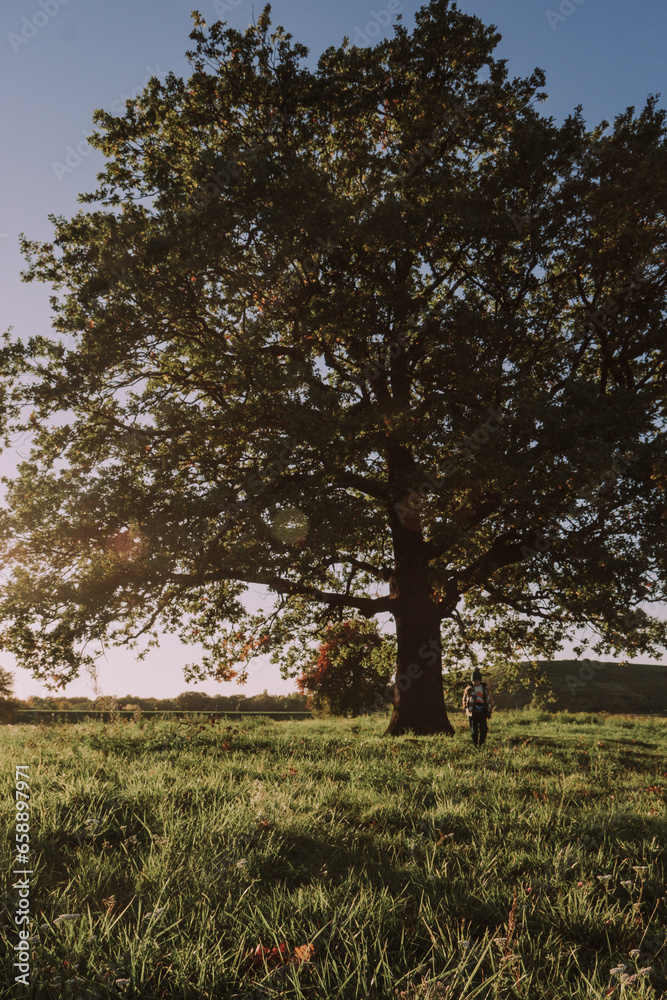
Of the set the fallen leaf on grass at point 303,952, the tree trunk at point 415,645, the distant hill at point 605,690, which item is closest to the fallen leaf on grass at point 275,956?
the fallen leaf on grass at point 303,952

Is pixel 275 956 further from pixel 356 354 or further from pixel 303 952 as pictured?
pixel 356 354

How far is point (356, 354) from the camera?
1427 centimetres

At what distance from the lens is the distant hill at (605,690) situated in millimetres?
42438

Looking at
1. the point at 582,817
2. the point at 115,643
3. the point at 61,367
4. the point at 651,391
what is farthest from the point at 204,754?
the point at 651,391

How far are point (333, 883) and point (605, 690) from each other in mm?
50239

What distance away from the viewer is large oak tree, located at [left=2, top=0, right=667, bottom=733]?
1165cm

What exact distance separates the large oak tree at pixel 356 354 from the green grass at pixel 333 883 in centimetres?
562

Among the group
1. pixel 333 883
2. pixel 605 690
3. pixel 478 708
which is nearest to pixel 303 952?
pixel 333 883

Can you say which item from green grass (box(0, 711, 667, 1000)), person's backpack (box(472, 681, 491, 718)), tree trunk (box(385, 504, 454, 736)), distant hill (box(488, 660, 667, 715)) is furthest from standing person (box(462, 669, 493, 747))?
distant hill (box(488, 660, 667, 715))

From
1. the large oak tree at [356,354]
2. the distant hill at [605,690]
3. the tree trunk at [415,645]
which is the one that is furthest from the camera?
the distant hill at [605,690]

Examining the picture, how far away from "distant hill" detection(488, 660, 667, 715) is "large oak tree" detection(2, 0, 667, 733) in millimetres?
28963

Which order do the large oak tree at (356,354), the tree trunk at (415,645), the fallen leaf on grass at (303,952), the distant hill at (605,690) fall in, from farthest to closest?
the distant hill at (605,690) → the tree trunk at (415,645) → the large oak tree at (356,354) → the fallen leaf on grass at (303,952)

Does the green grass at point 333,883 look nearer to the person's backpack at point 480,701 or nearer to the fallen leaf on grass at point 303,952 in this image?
the fallen leaf on grass at point 303,952

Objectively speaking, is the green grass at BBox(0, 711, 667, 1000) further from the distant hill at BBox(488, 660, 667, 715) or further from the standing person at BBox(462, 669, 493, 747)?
the distant hill at BBox(488, 660, 667, 715)
